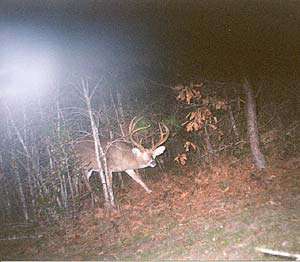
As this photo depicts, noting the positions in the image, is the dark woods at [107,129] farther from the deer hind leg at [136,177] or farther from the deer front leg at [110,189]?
the deer hind leg at [136,177]

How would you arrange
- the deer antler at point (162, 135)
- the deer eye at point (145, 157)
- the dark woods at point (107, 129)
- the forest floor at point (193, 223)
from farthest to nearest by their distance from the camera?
the deer eye at point (145, 157), the deer antler at point (162, 135), the dark woods at point (107, 129), the forest floor at point (193, 223)

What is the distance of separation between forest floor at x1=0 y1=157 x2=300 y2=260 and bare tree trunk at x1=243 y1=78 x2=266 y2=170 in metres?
0.11

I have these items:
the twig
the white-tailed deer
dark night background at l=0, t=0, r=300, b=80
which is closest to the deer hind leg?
the white-tailed deer

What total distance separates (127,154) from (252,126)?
1305 millimetres

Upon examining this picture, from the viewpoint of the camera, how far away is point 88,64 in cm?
378

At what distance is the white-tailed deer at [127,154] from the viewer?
4133 mm

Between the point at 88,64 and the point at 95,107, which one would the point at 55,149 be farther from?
the point at 88,64

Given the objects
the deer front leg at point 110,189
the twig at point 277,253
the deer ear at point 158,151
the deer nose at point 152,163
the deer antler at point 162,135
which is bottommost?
the twig at point 277,253

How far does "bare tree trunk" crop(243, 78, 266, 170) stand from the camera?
165 inches

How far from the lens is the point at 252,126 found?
4.32 metres

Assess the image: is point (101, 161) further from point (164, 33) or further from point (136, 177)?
point (164, 33)

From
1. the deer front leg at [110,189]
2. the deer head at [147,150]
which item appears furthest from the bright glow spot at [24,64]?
the deer front leg at [110,189]

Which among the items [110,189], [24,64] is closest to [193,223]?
[110,189]

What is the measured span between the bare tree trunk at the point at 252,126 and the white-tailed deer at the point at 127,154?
0.81m
